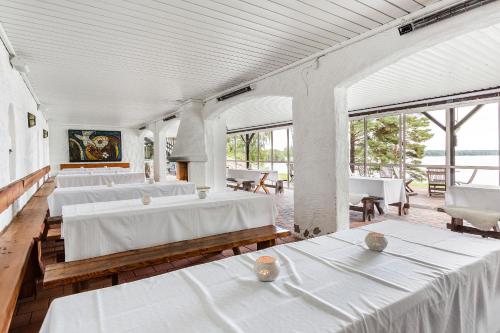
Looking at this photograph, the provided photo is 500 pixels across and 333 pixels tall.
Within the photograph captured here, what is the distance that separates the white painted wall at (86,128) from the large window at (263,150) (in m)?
4.69

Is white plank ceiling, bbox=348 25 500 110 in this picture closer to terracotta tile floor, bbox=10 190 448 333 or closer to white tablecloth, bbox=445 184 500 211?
white tablecloth, bbox=445 184 500 211

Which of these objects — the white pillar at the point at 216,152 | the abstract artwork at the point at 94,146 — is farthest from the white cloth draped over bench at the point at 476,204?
the abstract artwork at the point at 94,146

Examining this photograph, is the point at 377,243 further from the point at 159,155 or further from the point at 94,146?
the point at 94,146

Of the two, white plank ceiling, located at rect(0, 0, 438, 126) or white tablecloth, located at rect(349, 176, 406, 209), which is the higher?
white plank ceiling, located at rect(0, 0, 438, 126)

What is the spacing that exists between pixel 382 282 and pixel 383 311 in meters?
0.24

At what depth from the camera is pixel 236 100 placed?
6.06m

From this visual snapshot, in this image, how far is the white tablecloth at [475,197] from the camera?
13.5ft

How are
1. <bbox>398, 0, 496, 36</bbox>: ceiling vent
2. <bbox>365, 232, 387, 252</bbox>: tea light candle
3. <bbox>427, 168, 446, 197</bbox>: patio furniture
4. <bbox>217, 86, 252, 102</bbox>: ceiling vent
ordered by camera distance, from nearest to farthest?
1. <bbox>365, 232, 387, 252</bbox>: tea light candle
2. <bbox>398, 0, 496, 36</bbox>: ceiling vent
3. <bbox>217, 86, 252, 102</bbox>: ceiling vent
4. <bbox>427, 168, 446, 197</bbox>: patio furniture

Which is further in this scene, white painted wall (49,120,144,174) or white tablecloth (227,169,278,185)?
white painted wall (49,120,144,174)

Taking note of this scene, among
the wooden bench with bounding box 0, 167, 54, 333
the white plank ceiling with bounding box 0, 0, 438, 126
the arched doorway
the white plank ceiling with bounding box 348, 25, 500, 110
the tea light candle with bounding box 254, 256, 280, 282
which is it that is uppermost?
the white plank ceiling with bounding box 0, 0, 438, 126

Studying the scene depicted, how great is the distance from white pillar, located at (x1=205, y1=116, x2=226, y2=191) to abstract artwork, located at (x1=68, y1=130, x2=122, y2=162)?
7.85 meters

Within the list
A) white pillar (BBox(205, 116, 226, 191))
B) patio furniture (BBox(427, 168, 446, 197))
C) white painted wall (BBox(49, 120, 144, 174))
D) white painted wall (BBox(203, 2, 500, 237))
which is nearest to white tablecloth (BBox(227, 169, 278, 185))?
white pillar (BBox(205, 116, 226, 191))

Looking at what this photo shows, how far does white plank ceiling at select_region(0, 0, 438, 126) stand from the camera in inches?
110

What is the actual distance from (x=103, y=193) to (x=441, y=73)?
628 cm
